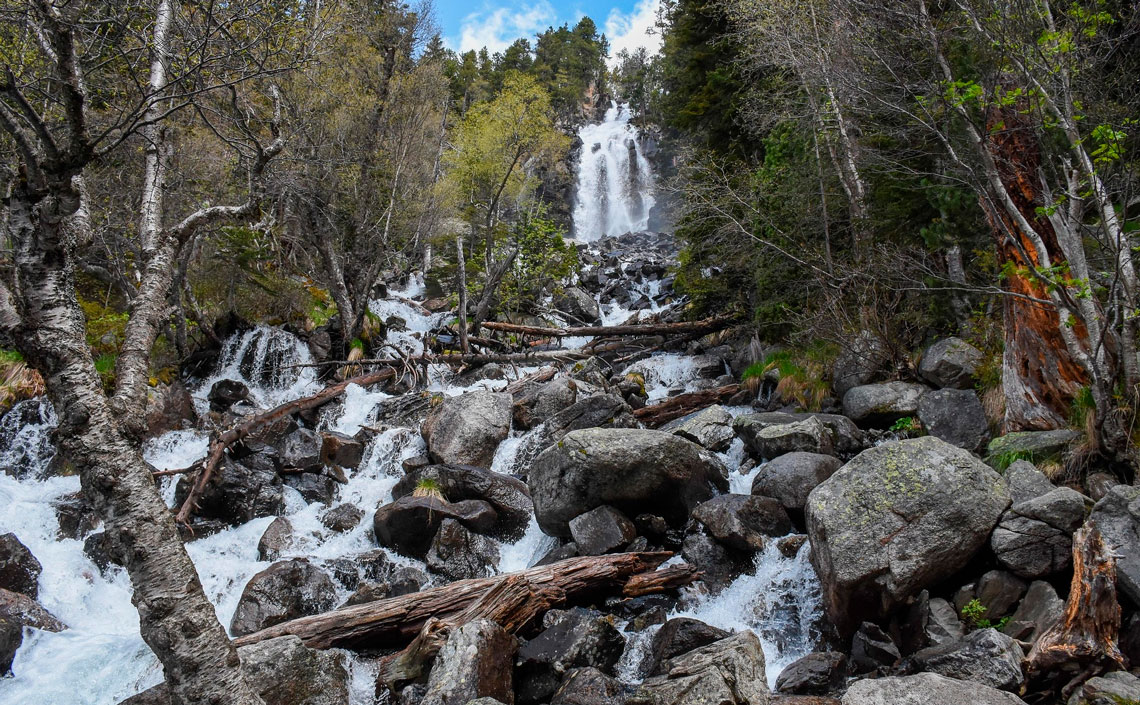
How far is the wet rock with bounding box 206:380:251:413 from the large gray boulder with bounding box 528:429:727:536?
28.3ft

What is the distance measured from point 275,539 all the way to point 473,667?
499cm

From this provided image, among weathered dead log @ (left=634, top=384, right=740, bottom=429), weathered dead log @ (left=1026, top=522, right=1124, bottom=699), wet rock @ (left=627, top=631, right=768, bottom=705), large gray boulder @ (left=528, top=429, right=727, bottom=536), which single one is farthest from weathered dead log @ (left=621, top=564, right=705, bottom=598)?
weathered dead log @ (left=634, top=384, right=740, bottom=429)

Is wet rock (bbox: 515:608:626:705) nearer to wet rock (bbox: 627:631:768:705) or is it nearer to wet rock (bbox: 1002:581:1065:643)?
wet rock (bbox: 627:631:768:705)

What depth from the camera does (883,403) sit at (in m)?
9.05

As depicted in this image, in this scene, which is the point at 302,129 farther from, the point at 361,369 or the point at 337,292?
the point at 361,369

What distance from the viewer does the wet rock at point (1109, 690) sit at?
3465 mm

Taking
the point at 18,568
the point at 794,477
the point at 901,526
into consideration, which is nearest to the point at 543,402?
the point at 794,477

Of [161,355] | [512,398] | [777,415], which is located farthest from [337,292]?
[777,415]

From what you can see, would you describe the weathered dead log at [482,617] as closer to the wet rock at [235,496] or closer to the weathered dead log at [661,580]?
the weathered dead log at [661,580]

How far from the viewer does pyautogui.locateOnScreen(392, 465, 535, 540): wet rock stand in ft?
28.2

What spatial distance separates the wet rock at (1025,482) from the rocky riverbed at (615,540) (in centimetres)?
2

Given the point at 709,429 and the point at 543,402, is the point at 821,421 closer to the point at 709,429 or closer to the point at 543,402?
the point at 709,429

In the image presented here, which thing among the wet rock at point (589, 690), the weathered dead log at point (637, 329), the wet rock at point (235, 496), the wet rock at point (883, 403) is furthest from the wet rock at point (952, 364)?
the wet rock at point (235, 496)

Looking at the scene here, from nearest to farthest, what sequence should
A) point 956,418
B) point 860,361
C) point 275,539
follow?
point 956,418
point 275,539
point 860,361
